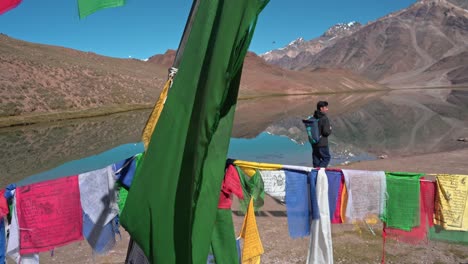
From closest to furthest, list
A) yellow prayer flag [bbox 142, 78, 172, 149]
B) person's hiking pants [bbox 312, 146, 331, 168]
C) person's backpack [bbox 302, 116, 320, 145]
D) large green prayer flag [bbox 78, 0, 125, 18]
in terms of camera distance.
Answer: large green prayer flag [bbox 78, 0, 125, 18] < yellow prayer flag [bbox 142, 78, 172, 149] < person's backpack [bbox 302, 116, 320, 145] < person's hiking pants [bbox 312, 146, 331, 168]

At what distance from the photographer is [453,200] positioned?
4875 millimetres

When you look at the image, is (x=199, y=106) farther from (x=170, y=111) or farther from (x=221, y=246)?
(x=221, y=246)

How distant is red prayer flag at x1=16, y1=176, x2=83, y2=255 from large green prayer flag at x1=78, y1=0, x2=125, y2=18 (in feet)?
7.07

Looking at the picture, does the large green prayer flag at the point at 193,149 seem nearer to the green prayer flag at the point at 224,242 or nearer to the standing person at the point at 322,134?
the green prayer flag at the point at 224,242

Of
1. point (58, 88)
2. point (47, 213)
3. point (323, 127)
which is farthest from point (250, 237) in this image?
point (58, 88)

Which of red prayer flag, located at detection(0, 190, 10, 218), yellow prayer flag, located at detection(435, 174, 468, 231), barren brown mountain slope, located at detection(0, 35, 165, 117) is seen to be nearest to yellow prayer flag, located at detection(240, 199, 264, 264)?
yellow prayer flag, located at detection(435, 174, 468, 231)

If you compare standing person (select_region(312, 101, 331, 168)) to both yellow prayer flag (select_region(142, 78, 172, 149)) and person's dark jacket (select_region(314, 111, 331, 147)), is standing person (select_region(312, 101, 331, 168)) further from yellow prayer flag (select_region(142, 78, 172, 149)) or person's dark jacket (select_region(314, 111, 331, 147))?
yellow prayer flag (select_region(142, 78, 172, 149))

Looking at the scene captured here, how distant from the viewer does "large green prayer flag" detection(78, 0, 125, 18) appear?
8.82 ft

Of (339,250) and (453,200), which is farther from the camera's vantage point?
(339,250)

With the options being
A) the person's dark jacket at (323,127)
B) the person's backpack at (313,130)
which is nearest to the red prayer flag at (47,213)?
the person's backpack at (313,130)

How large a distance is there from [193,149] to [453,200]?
12.9 feet

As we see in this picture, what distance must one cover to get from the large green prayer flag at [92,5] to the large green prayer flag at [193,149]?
618 mm

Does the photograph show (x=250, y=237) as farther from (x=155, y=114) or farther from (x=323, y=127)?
(x=323, y=127)

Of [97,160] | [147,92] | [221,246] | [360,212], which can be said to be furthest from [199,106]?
[147,92]
